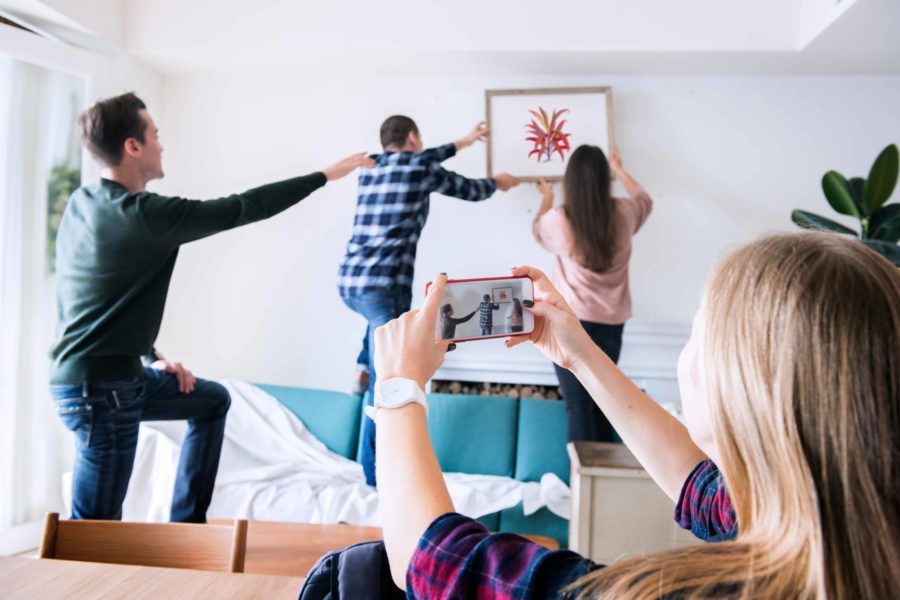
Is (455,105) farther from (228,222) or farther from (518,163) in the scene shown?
(228,222)

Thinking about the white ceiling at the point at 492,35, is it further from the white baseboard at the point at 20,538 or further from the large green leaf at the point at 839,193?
the white baseboard at the point at 20,538

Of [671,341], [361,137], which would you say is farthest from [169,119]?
[671,341]

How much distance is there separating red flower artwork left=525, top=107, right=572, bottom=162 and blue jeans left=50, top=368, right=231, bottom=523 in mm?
1850

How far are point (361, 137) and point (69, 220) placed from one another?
1.63 metres

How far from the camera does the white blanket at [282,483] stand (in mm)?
2443

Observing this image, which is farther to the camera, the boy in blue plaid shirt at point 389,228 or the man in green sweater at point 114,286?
the boy in blue plaid shirt at point 389,228

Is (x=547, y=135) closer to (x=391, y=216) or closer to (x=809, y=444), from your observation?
(x=391, y=216)

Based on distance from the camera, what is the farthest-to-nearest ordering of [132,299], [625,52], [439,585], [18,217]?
[625,52] < [18,217] < [132,299] < [439,585]

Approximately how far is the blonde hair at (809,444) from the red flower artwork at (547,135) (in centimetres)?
251

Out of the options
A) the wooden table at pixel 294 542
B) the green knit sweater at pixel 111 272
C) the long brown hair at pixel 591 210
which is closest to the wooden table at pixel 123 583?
the green knit sweater at pixel 111 272

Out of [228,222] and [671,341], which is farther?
[671,341]

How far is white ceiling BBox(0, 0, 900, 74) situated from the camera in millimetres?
2688

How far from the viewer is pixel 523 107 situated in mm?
3023

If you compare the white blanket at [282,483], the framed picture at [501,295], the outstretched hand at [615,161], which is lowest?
the white blanket at [282,483]
